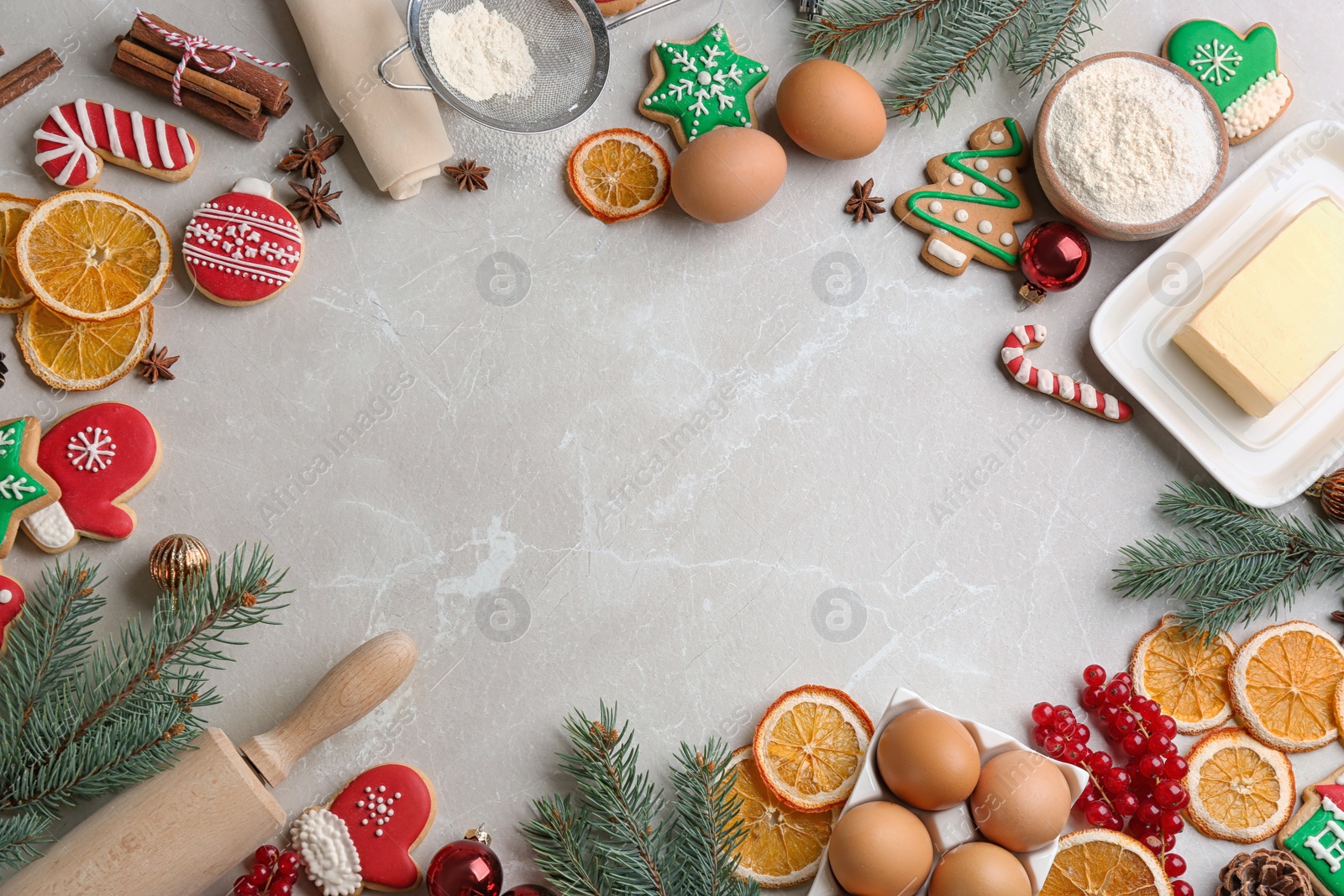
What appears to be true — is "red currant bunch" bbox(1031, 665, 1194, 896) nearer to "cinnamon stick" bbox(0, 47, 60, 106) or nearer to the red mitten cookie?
the red mitten cookie

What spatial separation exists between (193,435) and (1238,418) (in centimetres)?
173

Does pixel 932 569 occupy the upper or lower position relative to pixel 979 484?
lower

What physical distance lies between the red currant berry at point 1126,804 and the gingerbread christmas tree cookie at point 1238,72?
44.0 inches

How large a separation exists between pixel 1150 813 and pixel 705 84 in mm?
1373

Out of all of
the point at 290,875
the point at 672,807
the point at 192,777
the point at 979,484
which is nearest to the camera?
the point at 192,777

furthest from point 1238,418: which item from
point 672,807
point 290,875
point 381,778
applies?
point 290,875

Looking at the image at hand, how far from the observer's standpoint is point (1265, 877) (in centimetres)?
144

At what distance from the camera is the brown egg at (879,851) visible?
4.19 feet

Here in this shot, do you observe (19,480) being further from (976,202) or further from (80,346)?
(976,202)

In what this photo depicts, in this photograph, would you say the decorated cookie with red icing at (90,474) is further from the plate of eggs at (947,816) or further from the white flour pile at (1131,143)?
the white flour pile at (1131,143)

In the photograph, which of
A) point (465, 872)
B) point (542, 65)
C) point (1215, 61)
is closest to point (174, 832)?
point (465, 872)

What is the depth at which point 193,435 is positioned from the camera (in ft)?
4.87

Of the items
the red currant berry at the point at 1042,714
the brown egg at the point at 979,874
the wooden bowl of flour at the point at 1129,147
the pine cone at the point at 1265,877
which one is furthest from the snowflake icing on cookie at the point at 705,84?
the pine cone at the point at 1265,877

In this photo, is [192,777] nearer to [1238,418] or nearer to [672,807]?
[672,807]
